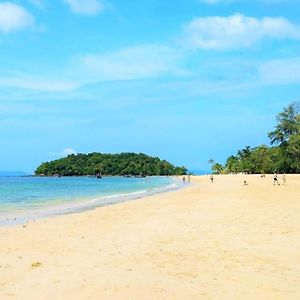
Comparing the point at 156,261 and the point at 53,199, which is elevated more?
the point at 53,199

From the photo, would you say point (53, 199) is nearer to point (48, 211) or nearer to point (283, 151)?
point (48, 211)

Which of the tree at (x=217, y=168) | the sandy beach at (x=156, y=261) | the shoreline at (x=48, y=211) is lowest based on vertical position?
the sandy beach at (x=156, y=261)

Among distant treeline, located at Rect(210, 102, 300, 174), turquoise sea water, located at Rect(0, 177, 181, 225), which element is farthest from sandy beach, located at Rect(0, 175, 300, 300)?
distant treeline, located at Rect(210, 102, 300, 174)

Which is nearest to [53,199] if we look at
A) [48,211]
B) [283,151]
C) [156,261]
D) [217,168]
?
[48,211]

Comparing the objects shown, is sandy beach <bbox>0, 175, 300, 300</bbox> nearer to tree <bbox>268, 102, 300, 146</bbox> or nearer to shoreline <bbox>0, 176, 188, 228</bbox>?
shoreline <bbox>0, 176, 188, 228</bbox>

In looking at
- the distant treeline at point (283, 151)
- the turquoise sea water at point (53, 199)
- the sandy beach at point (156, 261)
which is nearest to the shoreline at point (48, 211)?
the turquoise sea water at point (53, 199)

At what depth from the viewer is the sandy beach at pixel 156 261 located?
7500 mm

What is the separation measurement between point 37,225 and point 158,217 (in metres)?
4.78

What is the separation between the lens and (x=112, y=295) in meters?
7.23

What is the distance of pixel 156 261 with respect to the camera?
9.71m

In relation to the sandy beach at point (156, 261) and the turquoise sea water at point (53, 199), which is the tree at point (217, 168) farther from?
the sandy beach at point (156, 261)

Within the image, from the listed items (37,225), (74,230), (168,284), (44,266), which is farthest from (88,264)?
(37,225)

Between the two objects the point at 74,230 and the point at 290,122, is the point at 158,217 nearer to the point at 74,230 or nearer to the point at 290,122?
the point at 74,230

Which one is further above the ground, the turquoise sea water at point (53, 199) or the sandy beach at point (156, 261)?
the turquoise sea water at point (53, 199)
